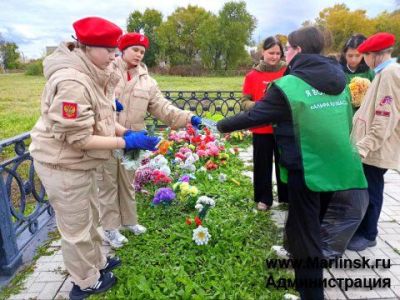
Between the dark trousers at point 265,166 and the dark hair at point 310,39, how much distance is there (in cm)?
156

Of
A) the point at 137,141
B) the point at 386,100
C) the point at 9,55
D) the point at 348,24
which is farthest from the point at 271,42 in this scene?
the point at 9,55

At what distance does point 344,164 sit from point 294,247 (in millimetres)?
629

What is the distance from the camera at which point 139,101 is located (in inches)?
118

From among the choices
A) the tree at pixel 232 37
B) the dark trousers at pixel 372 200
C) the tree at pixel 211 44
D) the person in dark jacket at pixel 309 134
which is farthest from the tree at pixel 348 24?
the person in dark jacket at pixel 309 134

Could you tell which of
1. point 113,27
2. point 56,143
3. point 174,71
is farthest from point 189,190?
point 174,71

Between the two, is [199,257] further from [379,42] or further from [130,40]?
[379,42]

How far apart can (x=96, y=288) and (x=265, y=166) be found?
2.13 m

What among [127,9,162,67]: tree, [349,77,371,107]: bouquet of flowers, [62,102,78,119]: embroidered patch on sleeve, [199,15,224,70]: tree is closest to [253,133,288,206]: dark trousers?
[349,77,371,107]: bouquet of flowers

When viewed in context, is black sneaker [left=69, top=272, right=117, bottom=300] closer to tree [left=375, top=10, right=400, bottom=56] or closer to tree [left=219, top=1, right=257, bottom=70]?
tree [left=219, top=1, right=257, bottom=70]

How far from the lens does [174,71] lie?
39.6 m

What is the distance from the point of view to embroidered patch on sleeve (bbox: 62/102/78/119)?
1.95m

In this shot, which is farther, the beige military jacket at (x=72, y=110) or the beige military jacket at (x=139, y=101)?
the beige military jacket at (x=139, y=101)

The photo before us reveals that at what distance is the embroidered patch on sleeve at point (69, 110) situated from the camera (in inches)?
76.9

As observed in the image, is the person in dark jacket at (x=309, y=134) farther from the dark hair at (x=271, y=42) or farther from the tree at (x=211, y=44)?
the tree at (x=211, y=44)
